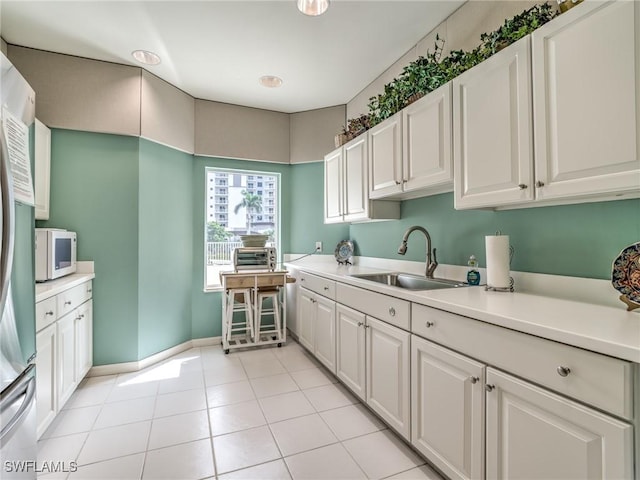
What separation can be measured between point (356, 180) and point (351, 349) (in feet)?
4.68

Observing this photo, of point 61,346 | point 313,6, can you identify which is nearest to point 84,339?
point 61,346

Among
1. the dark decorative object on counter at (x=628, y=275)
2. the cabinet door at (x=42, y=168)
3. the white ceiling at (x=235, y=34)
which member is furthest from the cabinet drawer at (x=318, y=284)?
the cabinet door at (x=42, y=168)

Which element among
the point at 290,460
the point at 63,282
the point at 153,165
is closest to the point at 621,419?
the point at 290,460

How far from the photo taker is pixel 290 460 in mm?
1652

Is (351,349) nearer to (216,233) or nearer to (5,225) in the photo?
(5,225)

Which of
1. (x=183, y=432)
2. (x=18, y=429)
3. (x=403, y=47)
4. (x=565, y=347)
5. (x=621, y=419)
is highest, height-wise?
(x=403, y=47)

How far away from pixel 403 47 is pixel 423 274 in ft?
6.07

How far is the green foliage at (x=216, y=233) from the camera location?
12.0ft

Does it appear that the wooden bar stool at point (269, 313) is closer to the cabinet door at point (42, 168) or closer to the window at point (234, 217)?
the window at point (234, 217)

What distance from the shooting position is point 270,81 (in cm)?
306

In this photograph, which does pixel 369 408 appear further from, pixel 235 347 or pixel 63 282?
pixel 63 282

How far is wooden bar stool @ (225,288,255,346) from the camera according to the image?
127 inches

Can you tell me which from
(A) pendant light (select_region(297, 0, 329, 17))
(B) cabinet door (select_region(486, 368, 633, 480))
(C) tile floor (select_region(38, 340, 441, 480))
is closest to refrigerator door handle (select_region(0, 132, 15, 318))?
(C) tile floor (select_region(38, 340, 441, 480))

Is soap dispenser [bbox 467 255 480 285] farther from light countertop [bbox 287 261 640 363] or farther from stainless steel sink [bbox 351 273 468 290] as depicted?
light countertop [bbox 287 261 640 363]
